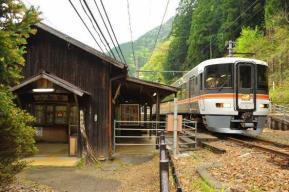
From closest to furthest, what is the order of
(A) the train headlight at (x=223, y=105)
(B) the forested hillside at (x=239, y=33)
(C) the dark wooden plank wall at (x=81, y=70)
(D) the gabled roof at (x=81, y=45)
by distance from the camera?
(D) the gabled roof at (x=81, y=45) → (C) the dark wooden plank wall at (x=81, y=70) → (A) the train headlight at (x=223, y=105) → (B) the forested hillside at (x=239, y=33)

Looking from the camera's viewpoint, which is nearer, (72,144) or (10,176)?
(10,176)

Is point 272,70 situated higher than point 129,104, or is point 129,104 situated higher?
point 272,70

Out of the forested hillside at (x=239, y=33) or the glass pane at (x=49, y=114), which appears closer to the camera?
the glass pane at (x=49, y=114)

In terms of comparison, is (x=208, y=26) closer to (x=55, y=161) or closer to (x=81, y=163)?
(x=81, y=163)

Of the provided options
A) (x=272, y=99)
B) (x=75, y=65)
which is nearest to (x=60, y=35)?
(x=75, y=65)

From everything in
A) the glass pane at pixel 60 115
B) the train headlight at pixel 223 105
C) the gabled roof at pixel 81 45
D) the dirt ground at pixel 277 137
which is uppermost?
the gabled roof at pixel 81 45

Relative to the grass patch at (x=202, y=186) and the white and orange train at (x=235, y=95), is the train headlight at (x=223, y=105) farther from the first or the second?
the grass patch at (x=202, y=186)

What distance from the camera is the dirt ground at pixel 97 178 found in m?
9.19

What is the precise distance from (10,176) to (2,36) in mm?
2390

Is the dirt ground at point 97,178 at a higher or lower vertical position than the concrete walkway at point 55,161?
lower

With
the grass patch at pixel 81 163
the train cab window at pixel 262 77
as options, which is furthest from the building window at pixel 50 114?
the train cab window at pixel 262 77

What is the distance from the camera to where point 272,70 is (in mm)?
38625

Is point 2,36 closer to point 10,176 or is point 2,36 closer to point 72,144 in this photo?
point 10,176

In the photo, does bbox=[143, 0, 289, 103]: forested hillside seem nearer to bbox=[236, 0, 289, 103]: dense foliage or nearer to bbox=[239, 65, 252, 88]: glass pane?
bbox=[236, 0, 289, 103]: dense foliage
